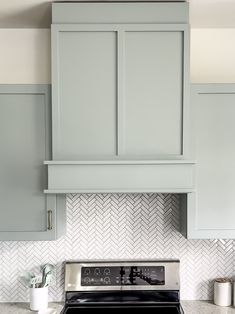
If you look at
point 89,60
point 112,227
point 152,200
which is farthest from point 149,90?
point 112,227

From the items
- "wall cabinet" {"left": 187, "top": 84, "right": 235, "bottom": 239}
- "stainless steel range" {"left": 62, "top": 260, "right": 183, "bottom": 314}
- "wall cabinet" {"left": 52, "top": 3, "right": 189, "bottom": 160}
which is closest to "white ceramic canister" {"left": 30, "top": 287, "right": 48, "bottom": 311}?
"stainless steel range" {"left": 62, "top": 260, "right": 183, "bottom": 314}

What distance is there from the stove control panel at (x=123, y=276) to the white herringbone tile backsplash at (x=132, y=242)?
7cm

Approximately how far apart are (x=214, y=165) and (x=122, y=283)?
0.85 m

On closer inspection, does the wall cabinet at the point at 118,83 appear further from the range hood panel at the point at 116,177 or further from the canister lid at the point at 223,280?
the canister lid at the point at 223,280

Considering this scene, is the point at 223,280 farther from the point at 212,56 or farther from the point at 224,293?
the point at 212,56

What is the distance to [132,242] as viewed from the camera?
2.19 m

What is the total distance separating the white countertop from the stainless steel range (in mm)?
67

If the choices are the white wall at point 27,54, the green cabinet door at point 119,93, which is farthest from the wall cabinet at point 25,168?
the white wall at point 27,54

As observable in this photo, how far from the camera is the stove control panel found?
2.13 meters

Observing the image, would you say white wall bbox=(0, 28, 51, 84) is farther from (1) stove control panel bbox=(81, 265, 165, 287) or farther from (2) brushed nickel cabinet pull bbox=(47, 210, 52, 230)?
(1) stove control panel bbox=(81, 265, 165, 287)

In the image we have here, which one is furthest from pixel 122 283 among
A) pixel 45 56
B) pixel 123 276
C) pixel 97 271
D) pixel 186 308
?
pixel 45 56

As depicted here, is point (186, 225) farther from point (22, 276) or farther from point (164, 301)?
point (22, 276)

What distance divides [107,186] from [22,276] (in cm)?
84

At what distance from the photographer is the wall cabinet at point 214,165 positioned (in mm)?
1886
